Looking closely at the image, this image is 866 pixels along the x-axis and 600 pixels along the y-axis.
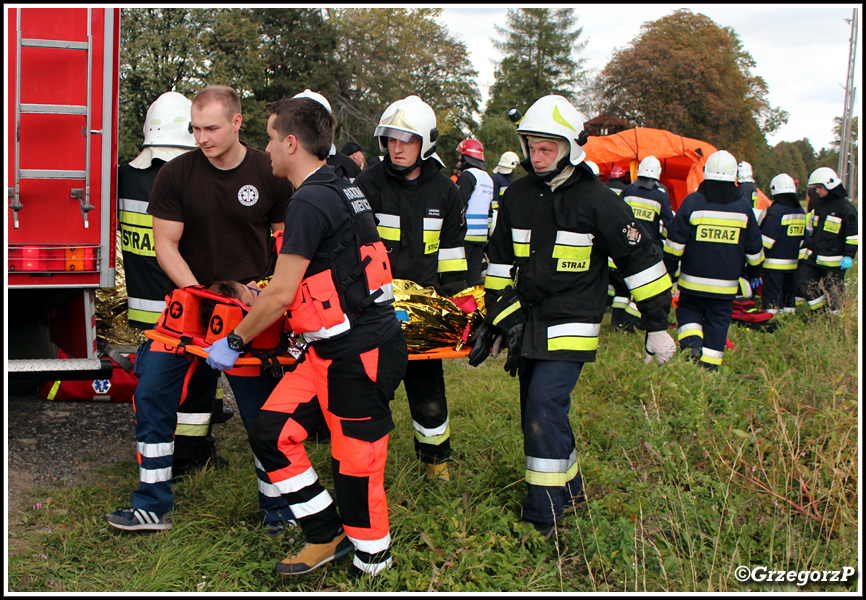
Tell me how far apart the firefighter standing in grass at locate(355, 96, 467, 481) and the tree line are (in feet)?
58.0

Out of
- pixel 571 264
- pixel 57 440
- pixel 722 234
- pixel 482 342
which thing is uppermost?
pixel 722 234

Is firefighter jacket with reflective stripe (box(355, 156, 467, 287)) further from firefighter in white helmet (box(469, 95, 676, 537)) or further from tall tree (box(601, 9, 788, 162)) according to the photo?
tall tree (box(601, 9, 788, 162))

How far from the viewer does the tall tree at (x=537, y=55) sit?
133ft

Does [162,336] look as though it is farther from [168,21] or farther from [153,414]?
[168,21]

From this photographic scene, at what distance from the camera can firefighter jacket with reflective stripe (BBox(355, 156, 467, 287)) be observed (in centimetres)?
410

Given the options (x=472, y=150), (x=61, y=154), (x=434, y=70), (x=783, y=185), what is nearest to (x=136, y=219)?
(x=61, y=154)

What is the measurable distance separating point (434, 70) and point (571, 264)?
121 ft

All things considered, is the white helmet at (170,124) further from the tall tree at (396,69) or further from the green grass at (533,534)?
the tall tree at (396,69)

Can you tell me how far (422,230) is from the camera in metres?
4.12

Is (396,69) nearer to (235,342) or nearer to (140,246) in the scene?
(140,246)

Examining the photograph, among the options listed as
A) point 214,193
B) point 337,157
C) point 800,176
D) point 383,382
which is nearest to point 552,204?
point 383,382

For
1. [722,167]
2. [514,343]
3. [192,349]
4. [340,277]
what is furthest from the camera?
[722,167]

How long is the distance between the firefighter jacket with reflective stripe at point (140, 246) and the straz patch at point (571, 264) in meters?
2.15

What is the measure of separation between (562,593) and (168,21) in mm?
23522
